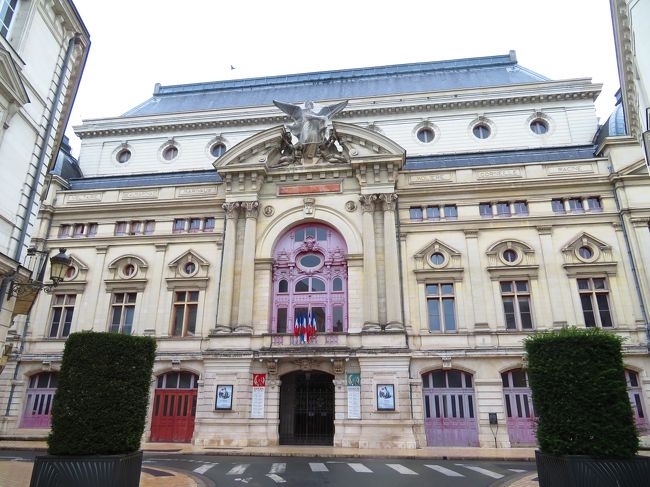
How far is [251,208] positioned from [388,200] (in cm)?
792

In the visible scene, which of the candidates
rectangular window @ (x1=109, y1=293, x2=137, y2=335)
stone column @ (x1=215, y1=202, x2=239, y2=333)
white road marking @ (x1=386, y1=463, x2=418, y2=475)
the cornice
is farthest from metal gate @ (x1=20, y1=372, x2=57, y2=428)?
the cornice

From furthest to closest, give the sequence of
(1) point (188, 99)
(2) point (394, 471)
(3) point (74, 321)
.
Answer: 1. (1) point (188, 99)
2. (3) point (74, 321)
3. (2) point (394, 471)

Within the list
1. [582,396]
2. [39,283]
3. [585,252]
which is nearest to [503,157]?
[585,252]

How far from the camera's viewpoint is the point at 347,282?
26.5m

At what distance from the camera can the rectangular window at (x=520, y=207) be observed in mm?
26625

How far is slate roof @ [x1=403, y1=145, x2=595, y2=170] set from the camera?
2892 cm

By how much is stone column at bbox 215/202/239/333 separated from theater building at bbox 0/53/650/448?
4.2 inches

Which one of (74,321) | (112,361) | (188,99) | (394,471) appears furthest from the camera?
(188,99)

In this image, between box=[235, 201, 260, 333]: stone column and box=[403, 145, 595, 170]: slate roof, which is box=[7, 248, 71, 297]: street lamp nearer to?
box=[235, 201, 260, 333]: stone column

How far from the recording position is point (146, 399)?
11312 millimetres

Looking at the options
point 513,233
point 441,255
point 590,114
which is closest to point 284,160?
point 441,255

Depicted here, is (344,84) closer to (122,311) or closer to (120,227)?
(120,227)

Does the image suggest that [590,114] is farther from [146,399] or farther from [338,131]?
[146,399]

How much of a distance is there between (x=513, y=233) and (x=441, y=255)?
13.3ft
